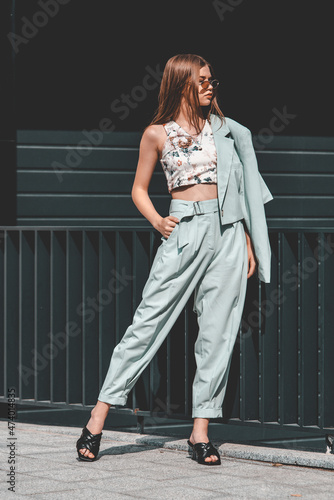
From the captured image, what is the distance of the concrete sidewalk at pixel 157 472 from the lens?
396 centimetres

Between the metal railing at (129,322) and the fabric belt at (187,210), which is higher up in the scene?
the fabric belt at (187,210)

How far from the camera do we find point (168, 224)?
4.68 metres

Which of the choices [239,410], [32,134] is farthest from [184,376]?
[32,134]

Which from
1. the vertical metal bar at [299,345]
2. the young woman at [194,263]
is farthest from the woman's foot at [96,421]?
the vertical metal bar at [299,345]

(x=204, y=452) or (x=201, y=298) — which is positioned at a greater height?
(x=201, y=298)

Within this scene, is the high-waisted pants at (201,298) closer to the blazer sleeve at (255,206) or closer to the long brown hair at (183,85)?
the blazer sleeve at (255,206)

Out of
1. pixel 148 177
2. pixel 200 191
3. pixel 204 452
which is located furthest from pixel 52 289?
pixel 204 452

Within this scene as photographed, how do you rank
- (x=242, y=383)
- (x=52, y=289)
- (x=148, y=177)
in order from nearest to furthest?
1. (x=148, y=177)
2. (x=242, y=383)
3. (x=52, y=289)

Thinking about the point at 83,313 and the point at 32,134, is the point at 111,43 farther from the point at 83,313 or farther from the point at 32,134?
the point at 83,313

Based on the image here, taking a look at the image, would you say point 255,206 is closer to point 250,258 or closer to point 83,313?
point 250,258

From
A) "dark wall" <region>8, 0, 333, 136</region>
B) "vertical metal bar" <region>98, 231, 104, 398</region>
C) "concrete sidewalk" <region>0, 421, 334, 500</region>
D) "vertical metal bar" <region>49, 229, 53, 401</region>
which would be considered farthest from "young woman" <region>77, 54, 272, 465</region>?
"dark wall" <region>8, 0, 333, 136</region>

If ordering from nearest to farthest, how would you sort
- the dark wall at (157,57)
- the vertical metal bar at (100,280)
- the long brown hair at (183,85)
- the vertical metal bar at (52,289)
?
1. the long brown hair at (183,85)
2. the vertical metal bar at (100,280)
3. the vertical metal bar at (52,289)
4. the dark wall at (157,57)

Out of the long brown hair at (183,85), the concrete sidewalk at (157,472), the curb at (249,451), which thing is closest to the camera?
the concrete sidewalk at (157,472)

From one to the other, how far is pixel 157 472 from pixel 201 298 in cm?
93
